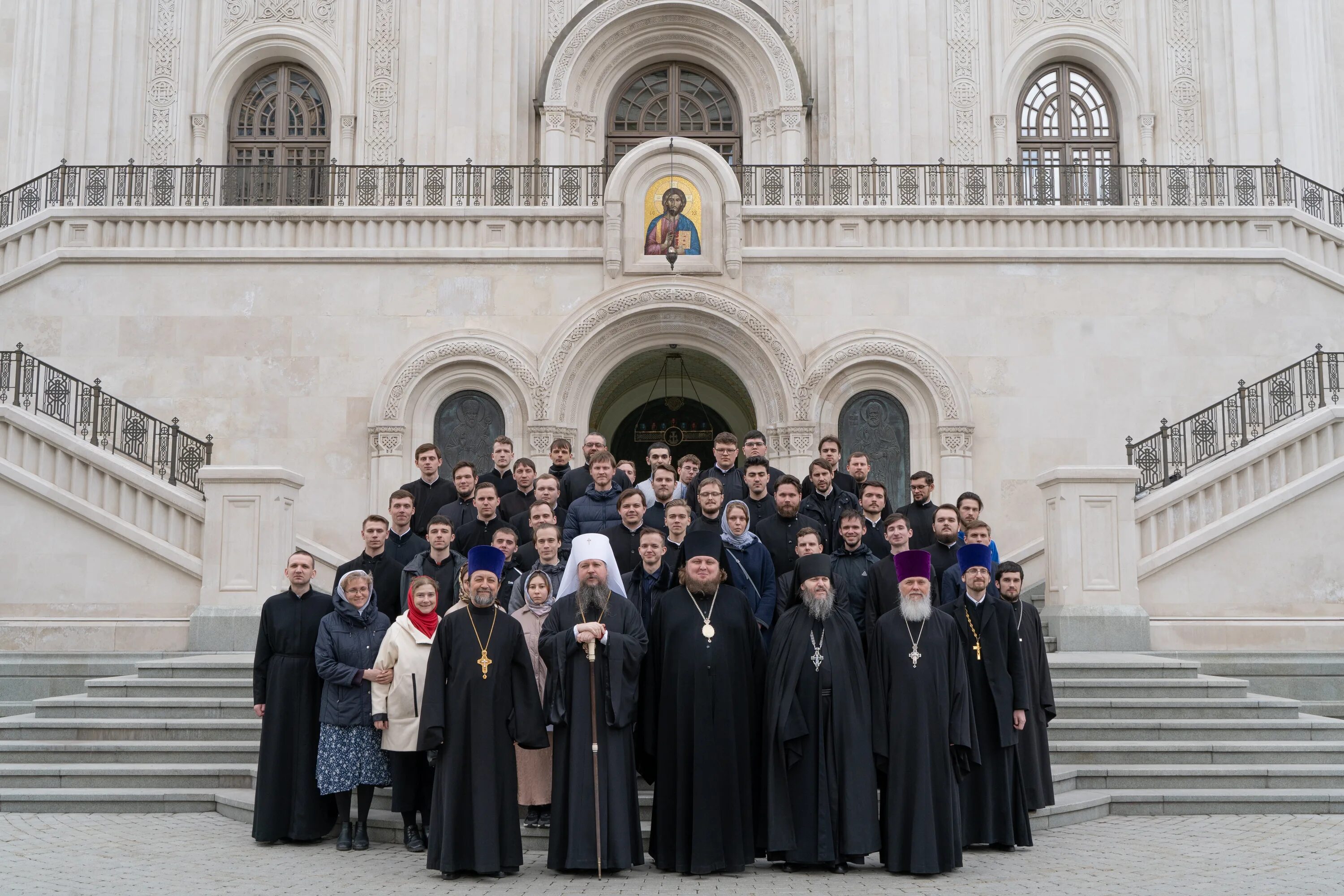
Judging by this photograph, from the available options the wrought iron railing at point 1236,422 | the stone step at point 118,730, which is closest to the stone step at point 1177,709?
the wrought iron railing at point 1236,422

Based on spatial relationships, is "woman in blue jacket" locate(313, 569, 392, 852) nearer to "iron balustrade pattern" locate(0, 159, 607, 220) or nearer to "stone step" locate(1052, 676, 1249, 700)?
"stone step" locate(1052, 676, 1249, 700)

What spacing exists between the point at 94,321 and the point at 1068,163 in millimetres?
16157

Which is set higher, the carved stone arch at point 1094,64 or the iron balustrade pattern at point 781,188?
the carved stone arch at point 1094,64

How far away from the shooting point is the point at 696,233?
19516mm

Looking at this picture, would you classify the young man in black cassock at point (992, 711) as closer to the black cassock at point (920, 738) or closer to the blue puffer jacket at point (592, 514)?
the black cassock at point (920, 738)

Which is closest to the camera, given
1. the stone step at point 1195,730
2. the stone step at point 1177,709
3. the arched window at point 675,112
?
the stone step at point 1195,730

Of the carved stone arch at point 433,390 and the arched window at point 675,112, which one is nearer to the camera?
the carved stone arch at point 433,390

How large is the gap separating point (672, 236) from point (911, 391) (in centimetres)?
391

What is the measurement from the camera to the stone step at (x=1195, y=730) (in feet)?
37.1

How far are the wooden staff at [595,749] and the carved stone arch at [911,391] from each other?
10871 millimetres

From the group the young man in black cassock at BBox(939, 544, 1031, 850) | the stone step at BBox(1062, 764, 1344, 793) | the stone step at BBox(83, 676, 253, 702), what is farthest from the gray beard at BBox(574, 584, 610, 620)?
the stone step at BBox(83, 676, 253, 702)

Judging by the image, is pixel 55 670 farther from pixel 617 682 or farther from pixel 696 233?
pixel 696 233

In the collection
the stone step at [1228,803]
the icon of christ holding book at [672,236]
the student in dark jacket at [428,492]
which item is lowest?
the stone step at [1228,803]

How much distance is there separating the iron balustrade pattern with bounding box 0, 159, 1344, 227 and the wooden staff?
12.1 meters
